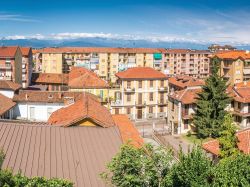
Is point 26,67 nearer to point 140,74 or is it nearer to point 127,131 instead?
point 140,74

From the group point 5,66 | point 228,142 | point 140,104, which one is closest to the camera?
point 228,142

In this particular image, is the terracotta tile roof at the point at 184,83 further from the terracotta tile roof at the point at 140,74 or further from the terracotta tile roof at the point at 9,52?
the terracotta tile roof at the point at 9,52

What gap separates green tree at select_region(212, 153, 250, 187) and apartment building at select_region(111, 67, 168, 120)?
53.8 metres

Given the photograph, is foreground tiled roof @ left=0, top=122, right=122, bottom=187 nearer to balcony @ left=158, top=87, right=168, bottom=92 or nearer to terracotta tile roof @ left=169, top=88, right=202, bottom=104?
terracotta tile roof @ left=169, top=88, right=202, bottom=104

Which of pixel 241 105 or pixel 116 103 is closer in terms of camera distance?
pixel 241 105

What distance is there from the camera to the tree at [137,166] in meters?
18.1

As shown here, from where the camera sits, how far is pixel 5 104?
55.7 m

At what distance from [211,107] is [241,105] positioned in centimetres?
874

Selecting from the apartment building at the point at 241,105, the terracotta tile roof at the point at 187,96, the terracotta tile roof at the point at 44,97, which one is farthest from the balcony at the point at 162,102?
the terracotta tile roof at the point at 44,97

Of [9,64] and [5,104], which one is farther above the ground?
[9,64]

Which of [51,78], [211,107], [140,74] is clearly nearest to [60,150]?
[211,107]

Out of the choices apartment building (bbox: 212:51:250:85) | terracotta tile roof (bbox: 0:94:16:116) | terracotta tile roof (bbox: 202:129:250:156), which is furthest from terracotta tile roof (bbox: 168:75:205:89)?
terracotta tile roof (bbox: 202:129:250:156)

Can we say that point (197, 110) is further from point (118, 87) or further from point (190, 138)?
point (118, 87)

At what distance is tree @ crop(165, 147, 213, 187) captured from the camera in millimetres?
19547
